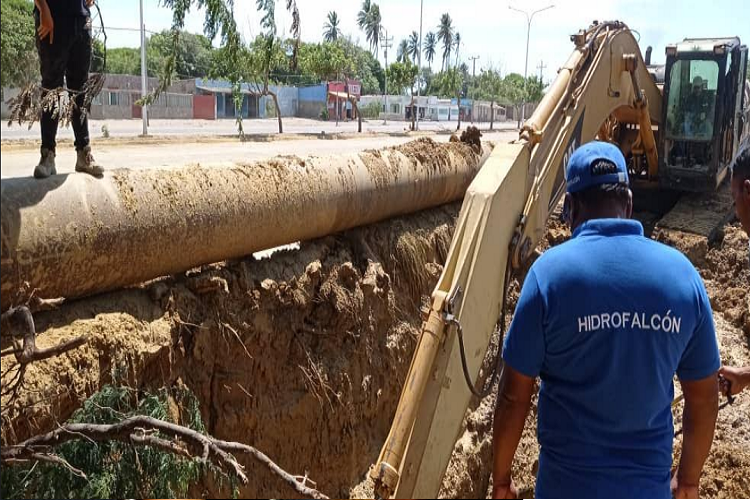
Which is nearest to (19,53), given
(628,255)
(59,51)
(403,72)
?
(59,51)

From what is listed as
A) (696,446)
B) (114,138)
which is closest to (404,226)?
(696,446)

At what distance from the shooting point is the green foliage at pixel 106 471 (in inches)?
124

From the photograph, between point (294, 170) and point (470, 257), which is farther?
point (294, 170)

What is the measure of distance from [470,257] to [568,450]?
1205 mm

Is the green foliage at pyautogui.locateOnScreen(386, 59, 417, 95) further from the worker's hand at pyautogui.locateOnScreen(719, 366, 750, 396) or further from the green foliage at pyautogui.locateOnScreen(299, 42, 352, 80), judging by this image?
the worker's hand at pyautogui.locateOnScreen(719, 366, 750, 396)

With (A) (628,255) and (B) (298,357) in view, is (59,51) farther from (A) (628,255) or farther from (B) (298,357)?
(A) (628,255)

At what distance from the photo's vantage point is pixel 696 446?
9.08 ft

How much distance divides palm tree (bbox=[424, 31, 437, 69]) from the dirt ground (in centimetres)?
8979

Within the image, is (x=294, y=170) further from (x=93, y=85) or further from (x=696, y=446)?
(x=696, y=446)

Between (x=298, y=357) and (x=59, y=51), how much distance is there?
9.82ft

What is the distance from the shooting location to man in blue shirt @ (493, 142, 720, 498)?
7.91 ft

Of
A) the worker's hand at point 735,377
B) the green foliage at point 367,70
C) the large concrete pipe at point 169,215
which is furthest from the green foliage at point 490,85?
the worker's hand at point 735,377

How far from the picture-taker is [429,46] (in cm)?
9475

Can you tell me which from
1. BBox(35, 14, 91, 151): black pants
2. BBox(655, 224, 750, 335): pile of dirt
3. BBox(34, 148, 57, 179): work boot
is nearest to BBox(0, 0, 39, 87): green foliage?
BBox(35, 14, 91, 151): black pants
